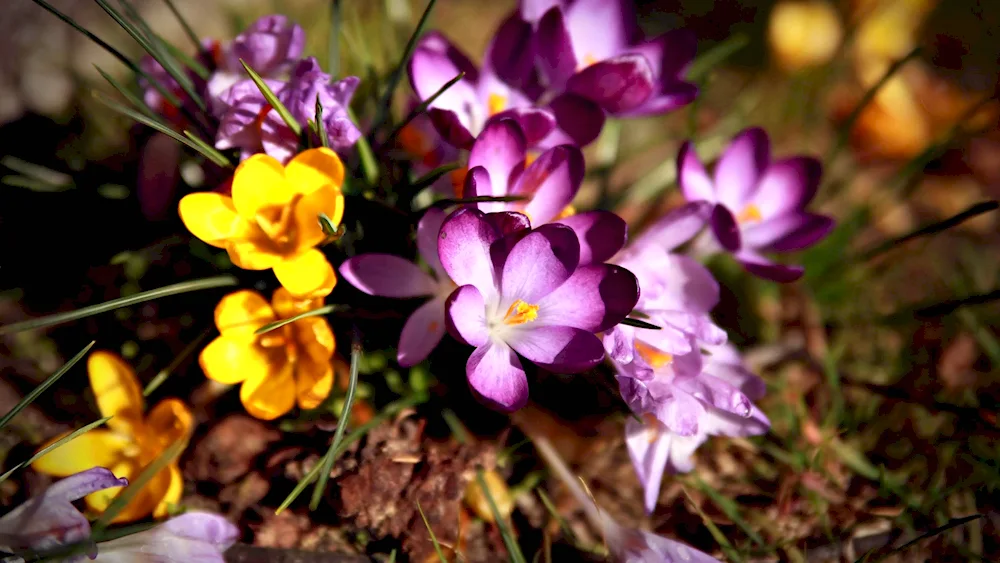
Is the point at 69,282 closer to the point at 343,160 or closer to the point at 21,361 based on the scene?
the point at 21,361

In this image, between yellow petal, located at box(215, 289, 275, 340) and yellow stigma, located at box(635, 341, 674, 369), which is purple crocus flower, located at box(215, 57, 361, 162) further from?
yellow stigma, located at box(635, 341, 674, 369)

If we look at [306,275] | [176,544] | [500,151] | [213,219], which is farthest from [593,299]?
[176,544]

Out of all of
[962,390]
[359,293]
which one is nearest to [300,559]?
[359,293]

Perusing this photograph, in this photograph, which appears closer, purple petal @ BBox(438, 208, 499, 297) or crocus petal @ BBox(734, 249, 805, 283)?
purple petal @ BBox(438, 208, 499, 297)

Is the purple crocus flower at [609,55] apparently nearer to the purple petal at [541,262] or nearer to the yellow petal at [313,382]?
the purple petal at [541,262]

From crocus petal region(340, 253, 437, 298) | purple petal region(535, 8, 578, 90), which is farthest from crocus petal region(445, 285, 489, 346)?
purple petal region(535, 8, 578, 90)

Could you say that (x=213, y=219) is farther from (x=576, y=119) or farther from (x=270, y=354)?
(x=576, y=119)
